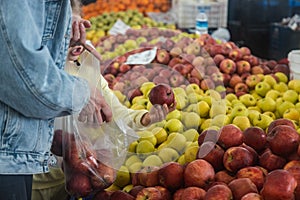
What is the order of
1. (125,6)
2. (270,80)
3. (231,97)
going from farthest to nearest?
(125,6) < (270,80) < (231,97)

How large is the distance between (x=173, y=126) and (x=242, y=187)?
0.51 meters

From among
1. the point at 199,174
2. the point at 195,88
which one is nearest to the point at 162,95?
the point at 199,174

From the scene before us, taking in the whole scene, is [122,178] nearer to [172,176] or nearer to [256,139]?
[172,176]

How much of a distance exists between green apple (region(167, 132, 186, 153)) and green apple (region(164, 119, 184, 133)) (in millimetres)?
32

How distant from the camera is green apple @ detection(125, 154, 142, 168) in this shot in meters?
1.65

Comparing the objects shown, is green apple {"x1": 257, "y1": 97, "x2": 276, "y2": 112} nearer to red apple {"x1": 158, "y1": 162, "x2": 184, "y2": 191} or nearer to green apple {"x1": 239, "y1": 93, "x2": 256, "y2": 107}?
green apple {"x1": 239, "y1": 93, "x2": 256, "y2": 107}

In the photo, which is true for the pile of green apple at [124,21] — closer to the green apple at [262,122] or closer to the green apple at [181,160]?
the green apple at [262,122]

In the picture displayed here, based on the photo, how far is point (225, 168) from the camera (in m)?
1.58

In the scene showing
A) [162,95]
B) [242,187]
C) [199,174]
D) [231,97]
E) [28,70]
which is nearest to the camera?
[28,70]

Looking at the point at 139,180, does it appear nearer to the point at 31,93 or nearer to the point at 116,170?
the point at 116,170

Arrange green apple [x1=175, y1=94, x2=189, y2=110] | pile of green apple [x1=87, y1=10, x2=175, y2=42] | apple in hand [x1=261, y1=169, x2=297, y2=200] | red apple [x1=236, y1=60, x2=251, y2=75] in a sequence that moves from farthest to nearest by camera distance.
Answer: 1. pile of green apple [x1=87, y1=10, x2=175, y2=42]
2. red apple [x1=236, y1=60, x2=251, y2=75]
3. green apple [x1=175, y1=94, x2=189, y2=110]
4. apple in hand [x1=261, y1=169, x2=297, y2=200]

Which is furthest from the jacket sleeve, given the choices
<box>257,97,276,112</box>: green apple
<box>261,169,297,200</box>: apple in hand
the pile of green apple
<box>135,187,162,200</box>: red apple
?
the pile of green apple

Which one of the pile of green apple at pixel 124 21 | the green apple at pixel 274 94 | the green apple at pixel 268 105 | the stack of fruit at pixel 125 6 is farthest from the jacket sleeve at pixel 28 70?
the stack of fruit at pixel 125 6

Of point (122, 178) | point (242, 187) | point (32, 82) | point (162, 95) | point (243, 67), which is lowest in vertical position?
point (122, 178)
